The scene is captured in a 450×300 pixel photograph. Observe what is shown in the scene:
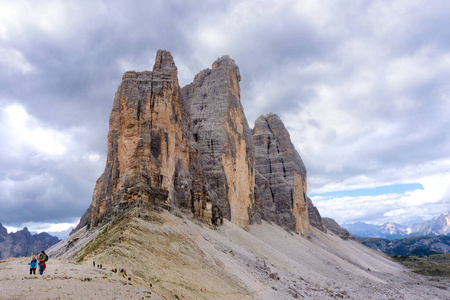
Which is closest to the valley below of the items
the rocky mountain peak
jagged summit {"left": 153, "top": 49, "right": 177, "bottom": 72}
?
jagged summit {"left": 153, "top": 49, "right": 177, "bottom": 72}

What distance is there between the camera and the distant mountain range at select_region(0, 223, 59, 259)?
132375mm

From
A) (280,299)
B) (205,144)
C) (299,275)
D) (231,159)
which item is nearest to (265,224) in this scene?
(231,159)

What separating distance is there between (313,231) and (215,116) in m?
56.1

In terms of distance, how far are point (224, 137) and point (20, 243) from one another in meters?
123

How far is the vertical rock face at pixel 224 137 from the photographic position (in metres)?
61.4

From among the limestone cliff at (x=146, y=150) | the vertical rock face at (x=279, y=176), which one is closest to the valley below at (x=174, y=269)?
the limestone cliff at (x=146, y=150)

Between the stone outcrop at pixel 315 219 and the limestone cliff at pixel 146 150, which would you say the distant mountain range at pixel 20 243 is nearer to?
the stone outcrop at pixel 315 219

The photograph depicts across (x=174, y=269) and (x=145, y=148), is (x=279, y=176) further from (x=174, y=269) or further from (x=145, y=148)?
(x=174, y=269)

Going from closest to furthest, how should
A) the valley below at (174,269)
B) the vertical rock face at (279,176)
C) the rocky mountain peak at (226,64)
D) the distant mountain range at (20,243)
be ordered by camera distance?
the valley below at (174,269) < the rocky mountain peak at (226,64) < the vertical rock face at (279,176) < the distant mountain range at (20,243)

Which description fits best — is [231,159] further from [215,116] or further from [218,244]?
[218,244]

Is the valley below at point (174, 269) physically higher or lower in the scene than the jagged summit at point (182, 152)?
lower

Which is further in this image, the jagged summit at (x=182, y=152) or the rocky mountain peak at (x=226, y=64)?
the rocky mountain peak at (x=226, y=64)

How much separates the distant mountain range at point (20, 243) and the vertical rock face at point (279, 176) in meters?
106

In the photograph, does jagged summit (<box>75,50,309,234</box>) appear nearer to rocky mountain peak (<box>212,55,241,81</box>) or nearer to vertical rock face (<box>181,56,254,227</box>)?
rocky mountain peak (<box>212,55,241,81</box>)
